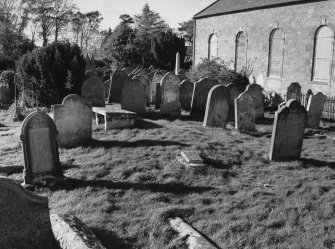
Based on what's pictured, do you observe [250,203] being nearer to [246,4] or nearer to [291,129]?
[291,129]

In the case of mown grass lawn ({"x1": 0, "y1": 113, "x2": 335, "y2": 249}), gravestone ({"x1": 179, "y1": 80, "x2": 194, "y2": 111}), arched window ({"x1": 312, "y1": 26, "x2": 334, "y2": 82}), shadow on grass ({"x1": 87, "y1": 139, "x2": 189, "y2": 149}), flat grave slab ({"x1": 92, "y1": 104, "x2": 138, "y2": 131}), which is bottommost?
mown grass lawn ({"x1": 0, "y1": 113, "x2": 335, "y2": 249})

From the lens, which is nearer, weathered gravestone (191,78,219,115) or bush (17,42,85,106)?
weathered gravestone (191,78,219,115)

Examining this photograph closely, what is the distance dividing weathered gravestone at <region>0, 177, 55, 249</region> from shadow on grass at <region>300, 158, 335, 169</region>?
19.2 feet

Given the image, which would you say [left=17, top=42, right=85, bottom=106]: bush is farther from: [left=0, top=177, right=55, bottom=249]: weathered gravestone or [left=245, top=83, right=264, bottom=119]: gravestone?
[left=0, top=177, right=55, bottom=249]: weathered gravestone

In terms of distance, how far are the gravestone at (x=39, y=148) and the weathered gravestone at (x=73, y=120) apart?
6.81ft

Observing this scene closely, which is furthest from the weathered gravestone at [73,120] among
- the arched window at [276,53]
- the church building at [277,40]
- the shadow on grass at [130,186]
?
the arched window at [276,53]

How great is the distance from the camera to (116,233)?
17.3ft

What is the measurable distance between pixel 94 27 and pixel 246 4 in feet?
161

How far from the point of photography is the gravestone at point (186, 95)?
14.9 metres

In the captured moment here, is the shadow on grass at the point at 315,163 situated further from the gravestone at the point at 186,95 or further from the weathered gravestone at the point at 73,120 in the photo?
the gravestone at the point at 186,95

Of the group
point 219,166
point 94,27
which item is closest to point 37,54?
point 219,166

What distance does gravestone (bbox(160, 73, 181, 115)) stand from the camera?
13.2 metres

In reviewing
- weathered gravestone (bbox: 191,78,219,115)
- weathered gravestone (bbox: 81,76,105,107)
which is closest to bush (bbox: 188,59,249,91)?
weathered gravestone (bbox: 191,78,219,115)

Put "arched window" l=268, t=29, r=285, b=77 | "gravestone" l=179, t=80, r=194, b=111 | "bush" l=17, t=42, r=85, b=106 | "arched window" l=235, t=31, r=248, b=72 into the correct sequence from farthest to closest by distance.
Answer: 1. "arched window" l=235, t=31, r=248, b=72
2. "arched window" l=268, t=29, r=285, b=77
3. "bush" l=17, t=42, r=85, b=106
4. "gravestone" l=179, t=80, r=194, b=111
